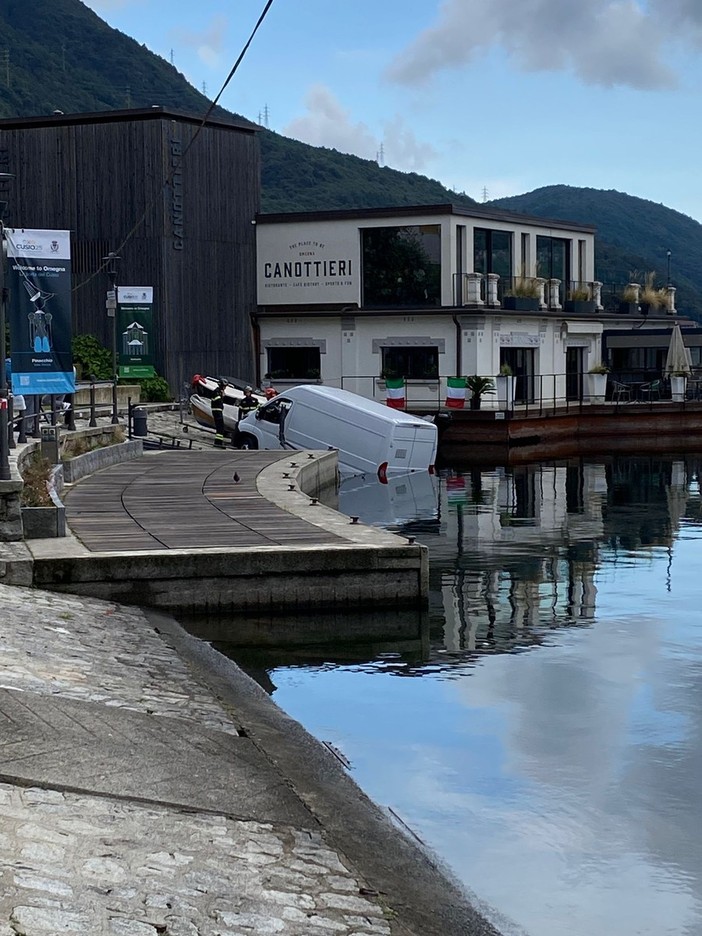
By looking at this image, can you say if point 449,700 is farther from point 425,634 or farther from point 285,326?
point 285,326

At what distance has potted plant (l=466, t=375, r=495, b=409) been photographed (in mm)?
47875

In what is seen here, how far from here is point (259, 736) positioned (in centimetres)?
→ 1105

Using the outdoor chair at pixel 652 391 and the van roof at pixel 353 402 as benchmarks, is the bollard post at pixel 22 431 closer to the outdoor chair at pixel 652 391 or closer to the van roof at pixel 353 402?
the van roof at pixel 353 402

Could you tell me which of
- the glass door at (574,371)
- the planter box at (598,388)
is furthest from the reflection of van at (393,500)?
the glass door at (574,371)

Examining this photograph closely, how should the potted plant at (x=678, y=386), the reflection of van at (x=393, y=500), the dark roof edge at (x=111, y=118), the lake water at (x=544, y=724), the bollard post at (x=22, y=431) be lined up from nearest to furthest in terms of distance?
the lake water at (x=544, y=724) < the bollard post at (x=22, y=431) < the reflection of van at (x=393, y=500) < the dark roof edge at (x=111, y=118) < the potted plant at (x=678, y=386)

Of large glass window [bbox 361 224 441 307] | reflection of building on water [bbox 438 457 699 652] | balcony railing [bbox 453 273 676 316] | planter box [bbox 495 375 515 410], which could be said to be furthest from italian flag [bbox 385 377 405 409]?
reflection of building on water [bbox 438 457 699 652]

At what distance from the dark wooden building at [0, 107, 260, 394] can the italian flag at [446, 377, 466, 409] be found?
29.2 ft

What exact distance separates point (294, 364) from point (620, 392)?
12.6 meters

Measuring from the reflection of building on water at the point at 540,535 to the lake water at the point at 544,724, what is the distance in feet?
0.27

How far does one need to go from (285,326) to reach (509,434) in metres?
11.3

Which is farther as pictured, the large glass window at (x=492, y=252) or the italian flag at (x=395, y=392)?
the large glass window at (x=492, y=252)

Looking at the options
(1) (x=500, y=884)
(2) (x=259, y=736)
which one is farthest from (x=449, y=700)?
(1) (x=500, y=884)

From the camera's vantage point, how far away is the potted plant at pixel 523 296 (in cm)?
5291

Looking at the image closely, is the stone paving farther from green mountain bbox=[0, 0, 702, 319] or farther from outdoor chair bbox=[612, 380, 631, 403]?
green mountain bbox=[0, 0, 702, 319]
